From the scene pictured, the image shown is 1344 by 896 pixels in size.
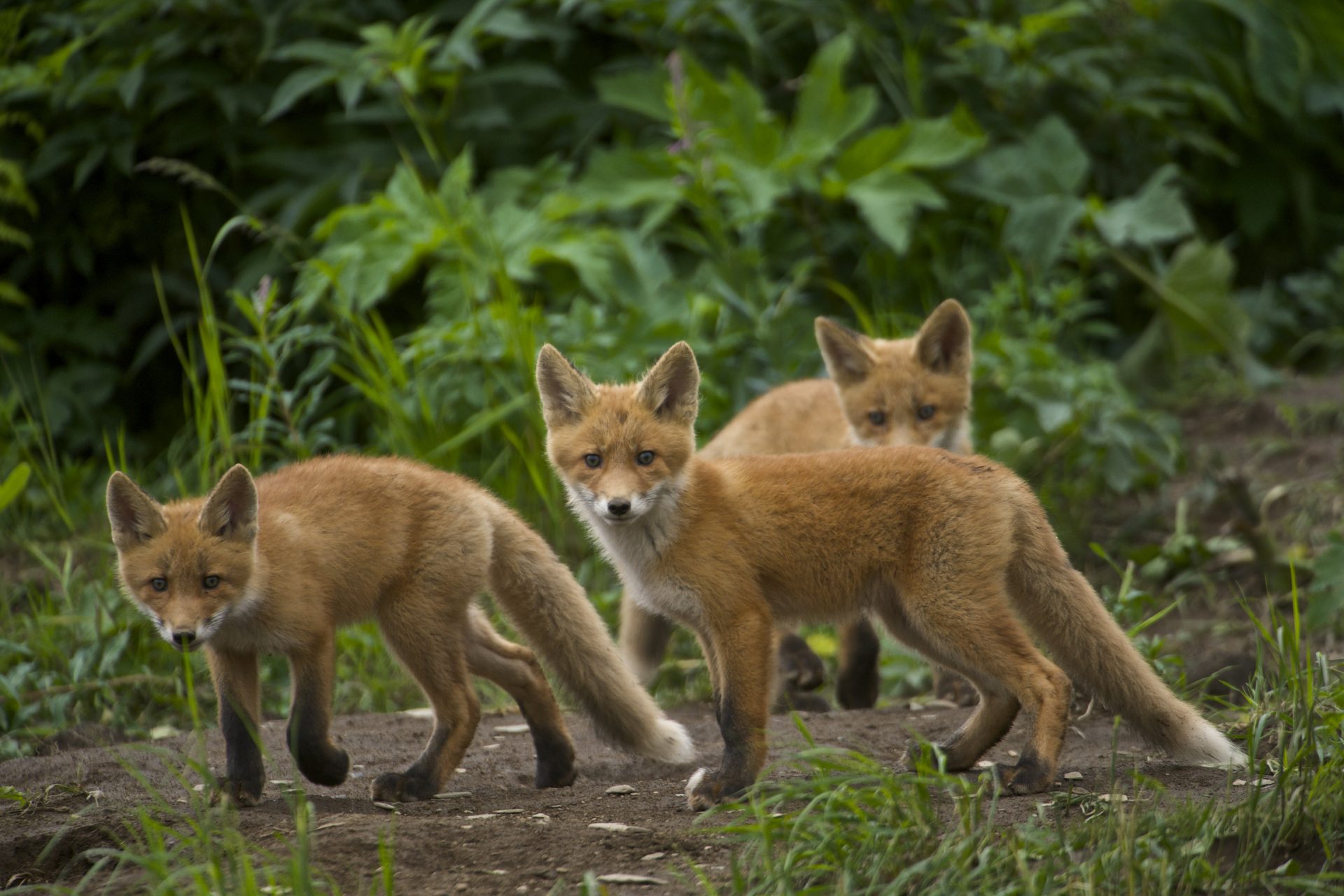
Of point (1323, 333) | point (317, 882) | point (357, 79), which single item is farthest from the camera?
point (1323, 333)

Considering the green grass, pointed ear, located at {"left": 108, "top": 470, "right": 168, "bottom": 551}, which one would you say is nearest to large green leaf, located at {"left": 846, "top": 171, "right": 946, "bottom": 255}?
the green grass

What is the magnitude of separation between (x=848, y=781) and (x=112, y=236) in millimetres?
6074

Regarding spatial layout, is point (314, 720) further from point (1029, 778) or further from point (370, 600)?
point (1029, 778)

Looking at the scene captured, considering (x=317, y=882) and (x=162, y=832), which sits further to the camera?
(x=162, y=832)

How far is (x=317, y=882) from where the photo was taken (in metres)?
2.87

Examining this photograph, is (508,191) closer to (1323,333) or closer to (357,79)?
(357,79)

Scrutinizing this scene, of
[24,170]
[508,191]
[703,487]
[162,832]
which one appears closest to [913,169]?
[508,191]

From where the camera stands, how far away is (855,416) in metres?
5.80

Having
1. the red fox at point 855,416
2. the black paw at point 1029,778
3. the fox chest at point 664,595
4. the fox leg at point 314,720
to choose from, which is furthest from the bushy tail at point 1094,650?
the fox leg at point 314,720

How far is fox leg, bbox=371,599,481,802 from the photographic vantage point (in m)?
3.97

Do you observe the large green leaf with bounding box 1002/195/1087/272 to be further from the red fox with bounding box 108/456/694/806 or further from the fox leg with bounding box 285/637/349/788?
the fox leg with bounding box 285/637/349/788

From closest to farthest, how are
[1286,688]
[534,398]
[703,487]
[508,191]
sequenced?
[1286,688] → [703,487] → [534,398] → [508,191]

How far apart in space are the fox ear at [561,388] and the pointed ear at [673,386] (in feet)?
0.59

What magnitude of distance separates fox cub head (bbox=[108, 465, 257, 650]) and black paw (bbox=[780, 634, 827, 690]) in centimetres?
241
